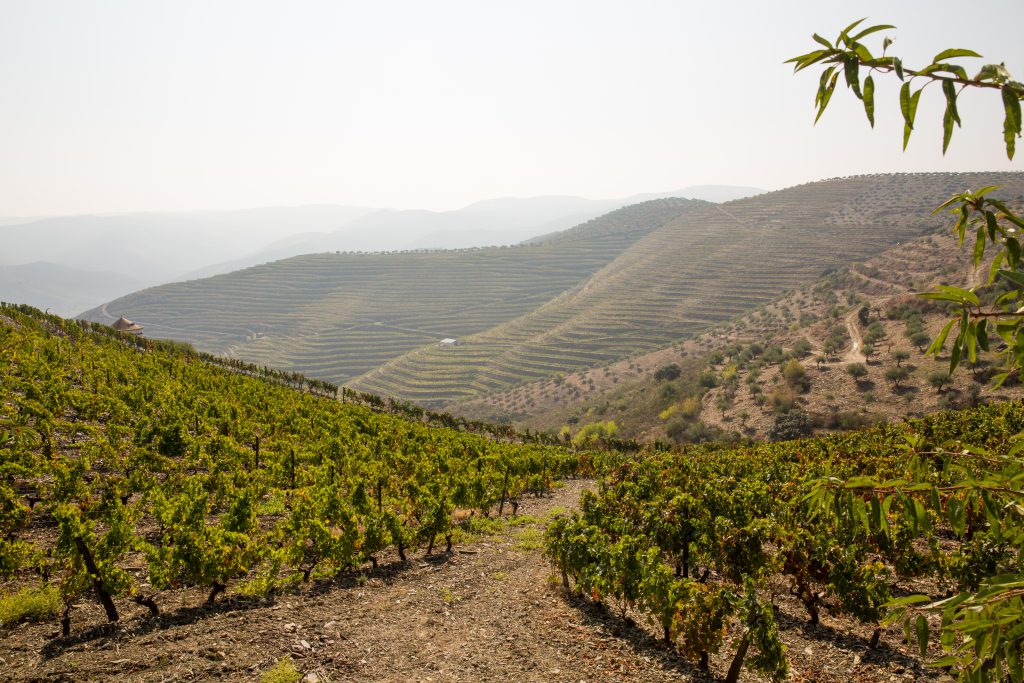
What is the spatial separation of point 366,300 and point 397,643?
16200 centimetres

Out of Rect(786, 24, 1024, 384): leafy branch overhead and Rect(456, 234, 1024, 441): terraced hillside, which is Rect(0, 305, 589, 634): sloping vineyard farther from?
Rect(456, 234, 1024, 441): terraced hillside

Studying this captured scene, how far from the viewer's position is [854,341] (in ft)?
186

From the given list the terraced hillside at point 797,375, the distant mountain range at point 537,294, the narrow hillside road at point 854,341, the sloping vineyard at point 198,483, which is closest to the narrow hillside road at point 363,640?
the sloping vineyard at point 198,483

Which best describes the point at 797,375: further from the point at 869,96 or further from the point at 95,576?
the point at 869,96

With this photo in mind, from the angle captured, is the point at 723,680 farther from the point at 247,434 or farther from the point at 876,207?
the point at 876,207

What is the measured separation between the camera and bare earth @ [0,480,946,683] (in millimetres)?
8562

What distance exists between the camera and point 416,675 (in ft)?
29.9

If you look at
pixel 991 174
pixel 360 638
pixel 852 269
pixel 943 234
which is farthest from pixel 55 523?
pixel 991 174

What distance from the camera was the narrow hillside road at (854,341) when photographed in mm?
52281

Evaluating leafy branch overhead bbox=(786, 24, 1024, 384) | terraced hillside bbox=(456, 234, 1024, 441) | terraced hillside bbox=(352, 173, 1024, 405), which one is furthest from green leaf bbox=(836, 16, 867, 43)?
terraced hillside bbox=(352, 173, 1024, 405)

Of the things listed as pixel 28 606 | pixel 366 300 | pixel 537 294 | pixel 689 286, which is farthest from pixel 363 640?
pixel 366 300

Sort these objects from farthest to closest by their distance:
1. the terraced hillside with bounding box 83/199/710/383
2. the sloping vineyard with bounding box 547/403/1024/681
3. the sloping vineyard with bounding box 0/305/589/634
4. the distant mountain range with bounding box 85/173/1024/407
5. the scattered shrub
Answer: the terraced hillside with bounding box 83/199/710/383, the distant mountain range with bounding box 85/173/1024/407, the sloping vineyard with bounding box 0/305/589/634, the scattered shrub, the sloping vineyard with bounding box 547/403/1024/681

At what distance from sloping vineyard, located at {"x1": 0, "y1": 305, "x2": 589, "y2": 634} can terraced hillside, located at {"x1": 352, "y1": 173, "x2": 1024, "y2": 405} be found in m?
63.7

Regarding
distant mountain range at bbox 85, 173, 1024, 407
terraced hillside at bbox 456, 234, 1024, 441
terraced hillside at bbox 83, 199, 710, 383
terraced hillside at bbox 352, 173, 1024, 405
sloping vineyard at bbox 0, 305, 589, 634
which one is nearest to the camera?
sloping vineyard at bbox 0, 305, 589, 634
